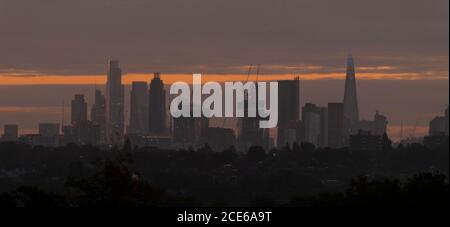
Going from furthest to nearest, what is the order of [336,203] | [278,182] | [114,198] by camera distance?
[278,182] → [336,203] → [114,198]

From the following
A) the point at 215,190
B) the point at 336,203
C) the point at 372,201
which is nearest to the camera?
the point at 372,201

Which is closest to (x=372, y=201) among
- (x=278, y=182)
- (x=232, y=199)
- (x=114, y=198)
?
(x=114, y=198)

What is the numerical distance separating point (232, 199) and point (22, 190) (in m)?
82.1

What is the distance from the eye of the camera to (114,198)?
74.8 m

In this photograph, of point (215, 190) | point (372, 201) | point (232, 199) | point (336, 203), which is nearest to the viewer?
point (372, 201)

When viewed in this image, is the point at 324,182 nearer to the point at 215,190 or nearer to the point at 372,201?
the point at 215,190

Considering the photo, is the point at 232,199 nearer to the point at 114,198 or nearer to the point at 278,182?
the point at 278,182

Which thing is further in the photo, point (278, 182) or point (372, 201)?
point (278, 182)

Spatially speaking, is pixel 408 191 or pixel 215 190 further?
pixel 215 190
